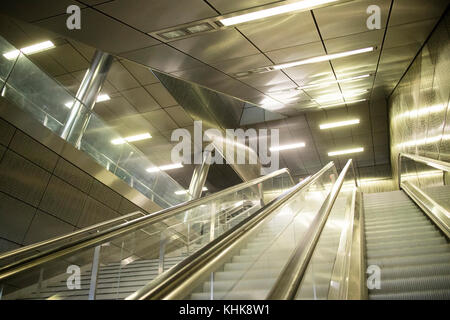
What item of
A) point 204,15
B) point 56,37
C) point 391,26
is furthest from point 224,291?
point 56,37

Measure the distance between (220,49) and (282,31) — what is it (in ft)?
3.15

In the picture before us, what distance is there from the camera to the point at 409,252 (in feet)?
13.1

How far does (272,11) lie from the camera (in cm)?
457

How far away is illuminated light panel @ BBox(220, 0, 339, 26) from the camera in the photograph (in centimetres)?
442

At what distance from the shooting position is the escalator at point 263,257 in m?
2.06

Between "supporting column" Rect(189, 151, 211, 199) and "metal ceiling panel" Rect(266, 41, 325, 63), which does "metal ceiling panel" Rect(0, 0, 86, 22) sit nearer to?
"metal ceiling panel" Rect(266, 41, 325, 63)

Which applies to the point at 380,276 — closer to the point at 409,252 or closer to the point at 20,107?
the point at 409,252

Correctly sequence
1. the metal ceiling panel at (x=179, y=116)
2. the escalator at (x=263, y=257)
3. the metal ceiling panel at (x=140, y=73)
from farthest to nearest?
1. the metal ceiling panel at (x=179, y=116)
2. the metal ceiling panel at (x=140, y=73)
3. the escalator at (x=263, y=257)

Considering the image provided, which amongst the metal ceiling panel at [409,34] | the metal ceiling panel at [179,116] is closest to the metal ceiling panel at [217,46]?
the metal ceiling panel at [409,34]

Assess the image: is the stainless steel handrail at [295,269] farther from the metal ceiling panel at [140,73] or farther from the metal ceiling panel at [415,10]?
the metal ceiling panel at [140,73]

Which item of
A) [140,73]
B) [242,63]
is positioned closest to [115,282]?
[242,63]

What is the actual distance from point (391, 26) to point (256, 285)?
15.3ft

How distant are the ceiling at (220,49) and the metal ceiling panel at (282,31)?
0.6 inches

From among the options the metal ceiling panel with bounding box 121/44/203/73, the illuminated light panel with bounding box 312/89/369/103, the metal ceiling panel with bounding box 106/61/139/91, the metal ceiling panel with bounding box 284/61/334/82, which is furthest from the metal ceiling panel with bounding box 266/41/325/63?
the metal ceiling panel with bounding box 106/61/139/91
